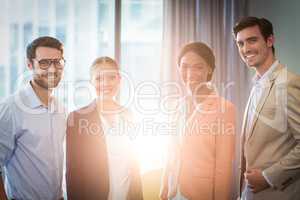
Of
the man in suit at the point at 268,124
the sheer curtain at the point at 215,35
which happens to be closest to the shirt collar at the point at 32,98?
the man in suit at the point at 268,124

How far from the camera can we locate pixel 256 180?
168 cm

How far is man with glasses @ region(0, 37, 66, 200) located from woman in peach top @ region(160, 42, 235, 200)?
70cm

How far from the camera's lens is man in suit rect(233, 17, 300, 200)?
5.24 feet

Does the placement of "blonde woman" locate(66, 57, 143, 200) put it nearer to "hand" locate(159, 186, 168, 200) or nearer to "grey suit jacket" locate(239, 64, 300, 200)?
"hand" locate(159, 186, 168, 200)

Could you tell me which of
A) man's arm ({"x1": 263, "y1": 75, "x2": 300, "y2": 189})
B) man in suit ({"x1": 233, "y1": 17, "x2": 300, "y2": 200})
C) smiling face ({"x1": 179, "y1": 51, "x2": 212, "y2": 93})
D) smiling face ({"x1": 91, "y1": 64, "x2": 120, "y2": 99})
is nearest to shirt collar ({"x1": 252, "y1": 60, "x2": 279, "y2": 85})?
man in suit ({"x1": 233, "y1": 17, "x2": 300, "y2": 200})

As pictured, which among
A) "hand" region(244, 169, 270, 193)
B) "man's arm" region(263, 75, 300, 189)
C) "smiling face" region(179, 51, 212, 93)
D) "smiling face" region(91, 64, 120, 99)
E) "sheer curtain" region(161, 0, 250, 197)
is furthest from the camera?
"sheer curtain" region(161, 0, 250, 197)

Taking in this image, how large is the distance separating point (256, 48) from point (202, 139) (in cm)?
58

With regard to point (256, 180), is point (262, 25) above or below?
above

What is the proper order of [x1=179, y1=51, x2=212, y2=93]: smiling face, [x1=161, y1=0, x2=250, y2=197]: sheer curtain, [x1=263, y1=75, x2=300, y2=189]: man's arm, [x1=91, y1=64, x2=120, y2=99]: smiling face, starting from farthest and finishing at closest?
[x1=161, y1=0, x2=250, y2=197]: sheer curtain, [x1=91, y1=64, x2=120, y2=99]: smiling face, [x1=179, y1=51, x2=212, y2=93]: smiling face, [x1=263, y1=75, x2=300, y2=189]: man's arm

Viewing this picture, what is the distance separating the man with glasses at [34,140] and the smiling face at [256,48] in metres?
1.11

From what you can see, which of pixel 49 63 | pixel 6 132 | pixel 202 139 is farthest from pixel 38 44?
pixel 202 139

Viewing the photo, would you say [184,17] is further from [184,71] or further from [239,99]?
[184,71]

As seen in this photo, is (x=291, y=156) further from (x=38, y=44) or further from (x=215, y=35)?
(x=215, y=35)

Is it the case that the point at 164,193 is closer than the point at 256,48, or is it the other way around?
the point at 256,48
